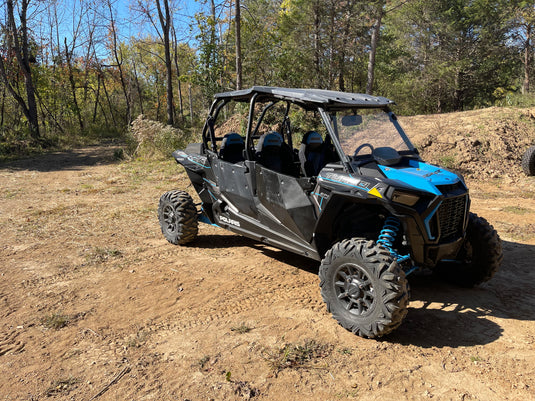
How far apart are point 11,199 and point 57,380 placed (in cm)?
800

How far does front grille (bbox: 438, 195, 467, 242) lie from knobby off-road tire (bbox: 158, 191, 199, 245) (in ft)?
11.8

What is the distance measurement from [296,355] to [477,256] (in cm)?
237

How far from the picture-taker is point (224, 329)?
3.87 m

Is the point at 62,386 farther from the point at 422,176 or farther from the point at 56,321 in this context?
the point at 422,176

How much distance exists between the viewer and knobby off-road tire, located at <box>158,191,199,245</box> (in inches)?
241

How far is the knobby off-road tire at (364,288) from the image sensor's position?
3.40 metres

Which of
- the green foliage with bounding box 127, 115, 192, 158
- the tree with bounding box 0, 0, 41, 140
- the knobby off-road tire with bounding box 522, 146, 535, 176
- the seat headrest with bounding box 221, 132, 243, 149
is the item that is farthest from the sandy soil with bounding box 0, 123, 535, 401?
the tree with bounding box 0, 0, 41, 140

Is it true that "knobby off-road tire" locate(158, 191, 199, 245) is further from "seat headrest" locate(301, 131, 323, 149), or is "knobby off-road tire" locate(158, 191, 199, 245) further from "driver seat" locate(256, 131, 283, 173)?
"seat headrest" locate(301, 131, 323, 149)

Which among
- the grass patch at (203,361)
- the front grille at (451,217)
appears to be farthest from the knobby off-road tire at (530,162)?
the grass patch at (203,361)

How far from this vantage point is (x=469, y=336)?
3.65 m

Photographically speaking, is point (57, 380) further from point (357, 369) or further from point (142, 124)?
point (142, 124)

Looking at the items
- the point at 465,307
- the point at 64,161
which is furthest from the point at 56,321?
the point at 64,161

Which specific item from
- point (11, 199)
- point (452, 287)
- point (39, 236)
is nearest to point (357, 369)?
point (452, 287)

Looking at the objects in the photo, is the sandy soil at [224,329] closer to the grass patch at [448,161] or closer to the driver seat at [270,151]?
the driver seat at [270,151]
